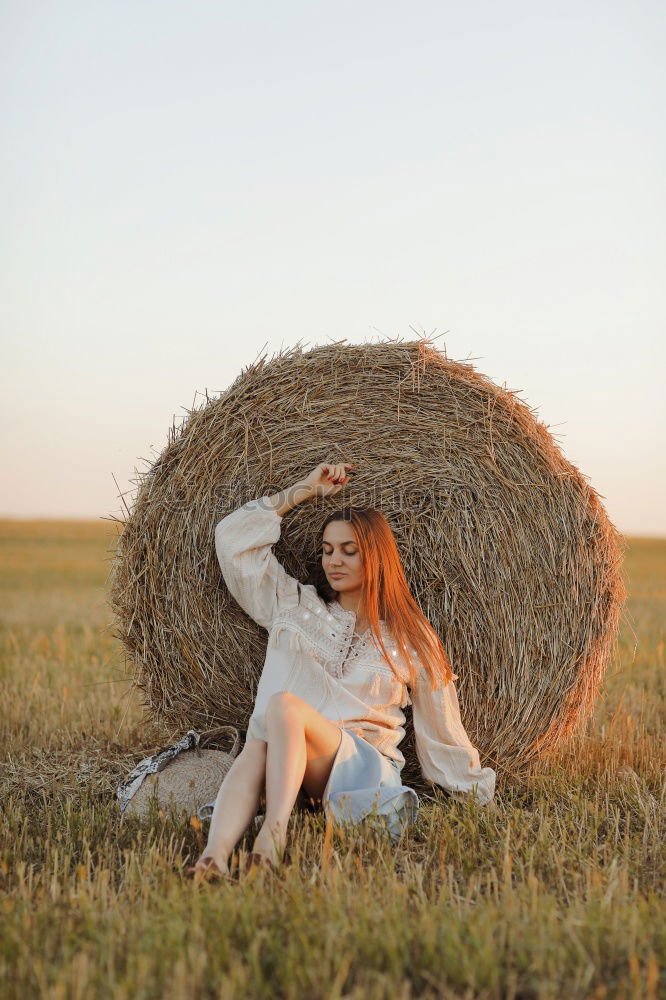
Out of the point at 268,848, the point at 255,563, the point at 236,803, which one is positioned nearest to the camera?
the point at 268,848

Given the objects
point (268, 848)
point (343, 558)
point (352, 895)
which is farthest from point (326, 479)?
point (352, 895)

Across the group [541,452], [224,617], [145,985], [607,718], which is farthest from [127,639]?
[607,718]

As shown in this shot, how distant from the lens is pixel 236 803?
340 centimetres

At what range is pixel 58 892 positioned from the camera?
285cm

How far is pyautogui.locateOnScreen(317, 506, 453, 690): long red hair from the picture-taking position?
13.3ft

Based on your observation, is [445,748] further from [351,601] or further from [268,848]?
[268,848]

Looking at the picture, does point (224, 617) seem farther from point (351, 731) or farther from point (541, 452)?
point (541, 452)

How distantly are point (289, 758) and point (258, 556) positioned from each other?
40.4 inches

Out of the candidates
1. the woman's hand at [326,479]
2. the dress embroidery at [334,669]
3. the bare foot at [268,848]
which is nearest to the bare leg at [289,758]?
the bare foot at [268,848]

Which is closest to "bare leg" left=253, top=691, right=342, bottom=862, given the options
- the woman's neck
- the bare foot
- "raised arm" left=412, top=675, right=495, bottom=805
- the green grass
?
the bare foot

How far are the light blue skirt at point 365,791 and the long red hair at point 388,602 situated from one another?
0.40 m

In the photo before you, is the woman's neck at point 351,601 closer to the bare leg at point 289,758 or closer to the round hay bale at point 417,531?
the round hay bale at point 417,531

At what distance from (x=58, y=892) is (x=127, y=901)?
8.8 inches

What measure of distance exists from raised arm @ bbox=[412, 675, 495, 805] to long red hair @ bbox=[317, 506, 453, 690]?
0.06 meters
